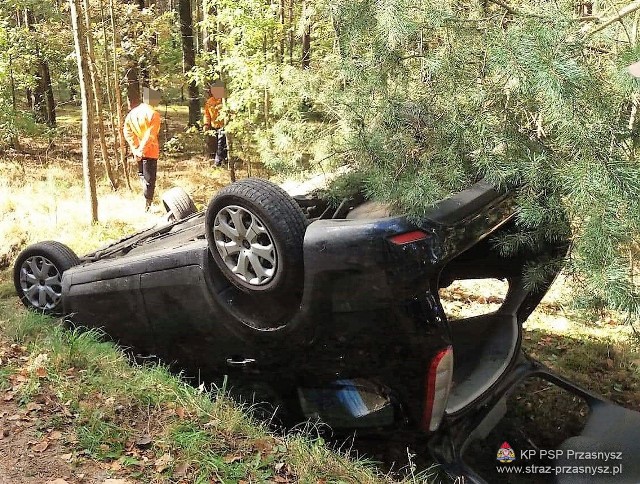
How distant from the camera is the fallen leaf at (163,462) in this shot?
291 cm

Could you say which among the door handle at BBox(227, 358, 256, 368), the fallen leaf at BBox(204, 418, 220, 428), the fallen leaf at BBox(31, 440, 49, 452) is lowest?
the fallen leaf at BBox(204, 418, 220, 428)

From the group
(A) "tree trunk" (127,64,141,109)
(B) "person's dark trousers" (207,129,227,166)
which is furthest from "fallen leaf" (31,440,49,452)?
(A) "tree trunk" (127,64,141,109)

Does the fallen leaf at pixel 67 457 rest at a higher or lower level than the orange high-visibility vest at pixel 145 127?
lower

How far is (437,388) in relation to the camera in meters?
2.96

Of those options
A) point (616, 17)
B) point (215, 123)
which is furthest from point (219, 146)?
point (616, 17)

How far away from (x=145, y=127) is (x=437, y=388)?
7523 mm

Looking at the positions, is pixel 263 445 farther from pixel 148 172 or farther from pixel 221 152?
pixel 221 152

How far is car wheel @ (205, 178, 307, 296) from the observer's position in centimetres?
305

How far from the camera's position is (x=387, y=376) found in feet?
10.0

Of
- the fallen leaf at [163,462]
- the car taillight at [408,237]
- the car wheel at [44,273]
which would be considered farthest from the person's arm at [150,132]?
the car taillight at [408,237]

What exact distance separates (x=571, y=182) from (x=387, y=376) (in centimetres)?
127

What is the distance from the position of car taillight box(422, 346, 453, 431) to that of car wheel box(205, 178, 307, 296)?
0.80 meters

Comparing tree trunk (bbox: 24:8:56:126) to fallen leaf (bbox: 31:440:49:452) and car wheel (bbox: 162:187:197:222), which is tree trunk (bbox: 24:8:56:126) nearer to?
car wheel (bbox: 162:187:197:222)

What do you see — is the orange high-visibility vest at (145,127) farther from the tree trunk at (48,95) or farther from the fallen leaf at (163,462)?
the tree trunk at (48,95)
